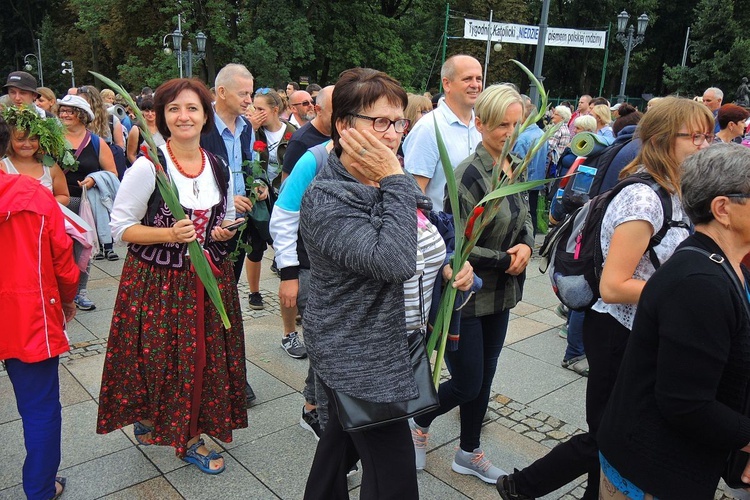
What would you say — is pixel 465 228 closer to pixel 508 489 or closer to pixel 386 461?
pixel 386 461

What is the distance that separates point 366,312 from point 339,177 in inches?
17.7

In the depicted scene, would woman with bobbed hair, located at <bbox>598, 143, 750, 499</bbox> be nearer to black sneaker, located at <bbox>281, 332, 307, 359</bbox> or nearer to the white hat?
black sneaker, located at <bbox>281, 332, 307, 359</bbox>

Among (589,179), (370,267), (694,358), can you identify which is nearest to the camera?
(694,358)

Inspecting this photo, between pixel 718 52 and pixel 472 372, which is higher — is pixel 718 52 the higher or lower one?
the higher one

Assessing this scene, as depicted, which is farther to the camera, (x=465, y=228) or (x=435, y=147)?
(x=435, y=147)

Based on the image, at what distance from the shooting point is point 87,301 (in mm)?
5641

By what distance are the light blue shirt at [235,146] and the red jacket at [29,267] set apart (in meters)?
1.68

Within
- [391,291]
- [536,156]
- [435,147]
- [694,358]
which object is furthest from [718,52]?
[391,291]

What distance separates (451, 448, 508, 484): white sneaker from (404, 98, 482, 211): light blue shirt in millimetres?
1488

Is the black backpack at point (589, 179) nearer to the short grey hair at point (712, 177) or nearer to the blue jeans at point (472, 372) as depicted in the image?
the blue jeans at point (472, 372)

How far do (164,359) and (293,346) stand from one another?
1.74 meters

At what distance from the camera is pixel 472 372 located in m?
2.92

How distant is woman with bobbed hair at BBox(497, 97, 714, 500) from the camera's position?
231 centimetres

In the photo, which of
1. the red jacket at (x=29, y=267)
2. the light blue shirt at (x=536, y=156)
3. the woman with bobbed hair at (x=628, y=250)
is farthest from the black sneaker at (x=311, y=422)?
the light blue shirt at (x=536, y=156)
